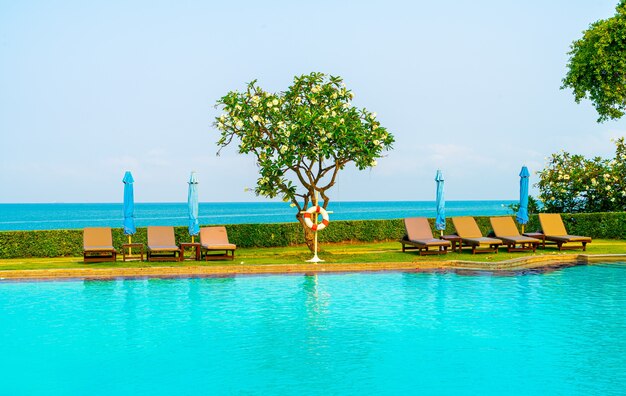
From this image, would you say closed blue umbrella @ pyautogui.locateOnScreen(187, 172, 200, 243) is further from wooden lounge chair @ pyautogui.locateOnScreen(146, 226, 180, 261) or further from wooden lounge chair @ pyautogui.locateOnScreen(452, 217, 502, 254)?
wooden lounge chair @ pyautogui.locateOnScreen(452, 217, 502, 254)

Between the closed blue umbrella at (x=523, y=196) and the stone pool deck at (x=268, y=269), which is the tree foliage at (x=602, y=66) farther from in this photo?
the stone pool deck at (x=268, y=269)

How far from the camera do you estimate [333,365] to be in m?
10.9

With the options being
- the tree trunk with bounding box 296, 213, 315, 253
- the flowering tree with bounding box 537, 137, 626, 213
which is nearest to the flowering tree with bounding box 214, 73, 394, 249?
the tree trunk with bounding box 296, 213, 315, 253

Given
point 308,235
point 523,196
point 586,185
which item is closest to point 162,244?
point 308,235

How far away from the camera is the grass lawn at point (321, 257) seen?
67.2ft

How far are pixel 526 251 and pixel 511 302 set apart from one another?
8.94 metres

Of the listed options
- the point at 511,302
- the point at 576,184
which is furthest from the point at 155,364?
the point at 576,184

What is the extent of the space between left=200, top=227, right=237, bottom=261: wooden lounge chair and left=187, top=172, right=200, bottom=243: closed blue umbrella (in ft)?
1.06

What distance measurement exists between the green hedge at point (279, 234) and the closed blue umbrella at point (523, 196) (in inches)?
115

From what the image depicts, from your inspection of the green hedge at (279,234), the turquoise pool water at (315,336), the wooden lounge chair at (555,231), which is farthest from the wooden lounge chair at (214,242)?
the wooden lounge chair at (555,231)

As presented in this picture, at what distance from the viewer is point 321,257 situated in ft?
72.5

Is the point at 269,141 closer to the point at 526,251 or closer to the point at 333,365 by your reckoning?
the point at 526,251

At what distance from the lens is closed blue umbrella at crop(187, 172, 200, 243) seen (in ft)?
73.7

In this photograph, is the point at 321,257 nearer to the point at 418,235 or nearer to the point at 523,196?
the point at 418,235
